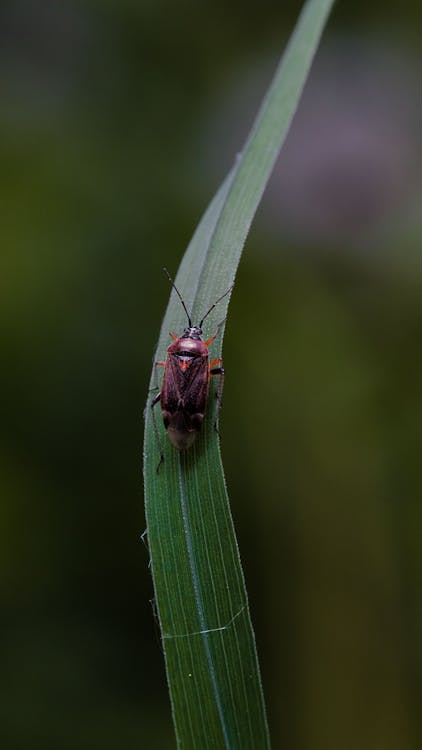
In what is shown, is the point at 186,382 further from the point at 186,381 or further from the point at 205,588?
the point at 205,588

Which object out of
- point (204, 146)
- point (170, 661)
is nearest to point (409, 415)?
point (204, 146)

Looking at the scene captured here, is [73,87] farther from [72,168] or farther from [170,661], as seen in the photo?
[170,661]

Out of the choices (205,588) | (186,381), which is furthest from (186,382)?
(205,588)

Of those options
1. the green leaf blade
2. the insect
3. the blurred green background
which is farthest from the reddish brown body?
the blurred green background

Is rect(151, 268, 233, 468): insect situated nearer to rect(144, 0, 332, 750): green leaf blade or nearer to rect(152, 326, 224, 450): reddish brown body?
rect(152, 326, 224, 450): reddish brown body

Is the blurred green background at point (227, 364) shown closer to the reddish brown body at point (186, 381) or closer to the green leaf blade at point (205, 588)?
the reddish brown body at point (186, 381)

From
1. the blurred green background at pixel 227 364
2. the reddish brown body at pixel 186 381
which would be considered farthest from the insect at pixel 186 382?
the blurred green background at pixel 227 364
